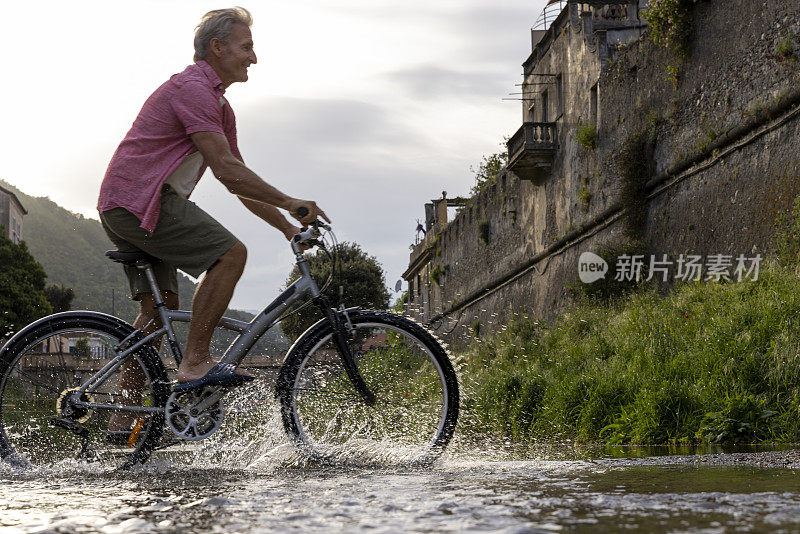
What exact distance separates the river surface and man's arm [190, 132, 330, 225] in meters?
1.11

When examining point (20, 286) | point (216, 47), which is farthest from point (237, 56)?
point (20, 286)

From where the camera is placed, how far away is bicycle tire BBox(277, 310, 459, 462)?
410 centimetres

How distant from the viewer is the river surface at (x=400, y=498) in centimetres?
207

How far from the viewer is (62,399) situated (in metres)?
4.13

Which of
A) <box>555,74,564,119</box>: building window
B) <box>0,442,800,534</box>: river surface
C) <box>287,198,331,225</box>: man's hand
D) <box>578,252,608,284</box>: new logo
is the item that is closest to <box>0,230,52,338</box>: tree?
<box>555,74,564,119</box>: building window

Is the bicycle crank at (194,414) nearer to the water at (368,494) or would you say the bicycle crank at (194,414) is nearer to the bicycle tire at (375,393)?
the water at (368,494)

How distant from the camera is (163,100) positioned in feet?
13.7

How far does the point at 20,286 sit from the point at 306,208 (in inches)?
1636

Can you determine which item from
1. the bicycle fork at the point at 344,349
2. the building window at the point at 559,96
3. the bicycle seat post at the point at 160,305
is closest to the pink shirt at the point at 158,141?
the bicycle seat post at the point at 160,305

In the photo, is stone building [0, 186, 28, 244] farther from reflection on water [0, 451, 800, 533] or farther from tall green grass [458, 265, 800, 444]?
reflection on water [0, 451, 800, 533]

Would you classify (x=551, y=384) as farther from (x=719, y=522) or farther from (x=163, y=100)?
(x=719, y=522)

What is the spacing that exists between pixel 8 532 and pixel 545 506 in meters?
1.30

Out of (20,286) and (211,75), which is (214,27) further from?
(20,286)

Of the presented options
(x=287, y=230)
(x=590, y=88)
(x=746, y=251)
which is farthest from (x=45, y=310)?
(x=287, y=230)
